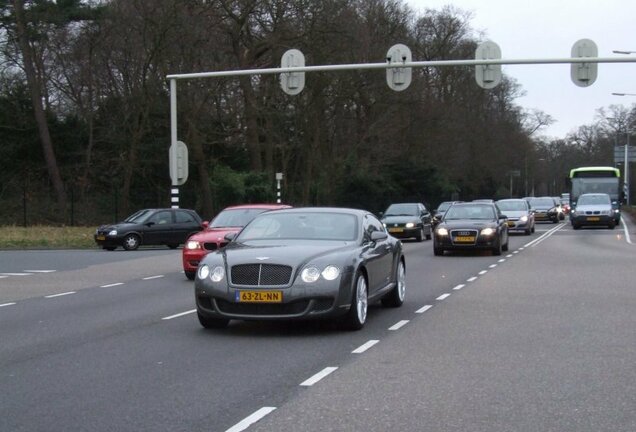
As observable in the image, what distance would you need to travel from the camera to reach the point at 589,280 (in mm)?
17234

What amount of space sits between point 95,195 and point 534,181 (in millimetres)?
85843

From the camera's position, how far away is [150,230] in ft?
102

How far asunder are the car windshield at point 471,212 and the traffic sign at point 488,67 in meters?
3.86

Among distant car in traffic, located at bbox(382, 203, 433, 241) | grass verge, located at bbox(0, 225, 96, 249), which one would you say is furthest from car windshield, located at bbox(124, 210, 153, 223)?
distant car in traffic, located at bbox(382, 203, 433, 241)

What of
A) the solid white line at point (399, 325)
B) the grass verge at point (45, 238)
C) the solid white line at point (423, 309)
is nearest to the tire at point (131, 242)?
the grass verge at point (45, 238)

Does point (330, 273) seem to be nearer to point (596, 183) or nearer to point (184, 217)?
point (184, 217)

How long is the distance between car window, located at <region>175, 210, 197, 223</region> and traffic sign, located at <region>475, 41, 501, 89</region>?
40.3 ft

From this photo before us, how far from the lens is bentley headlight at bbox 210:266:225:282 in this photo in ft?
33.6

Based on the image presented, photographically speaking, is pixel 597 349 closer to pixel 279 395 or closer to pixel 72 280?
pixel 279 395

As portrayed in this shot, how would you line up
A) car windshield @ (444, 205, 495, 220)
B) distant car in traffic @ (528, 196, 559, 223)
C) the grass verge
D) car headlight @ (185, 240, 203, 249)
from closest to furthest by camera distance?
car headlight @ (185, 240, 203, 249), car windshield @ (444, 205, 495, 220), the grass verge, distant car in traffic @ (528, 196, 559, 223)

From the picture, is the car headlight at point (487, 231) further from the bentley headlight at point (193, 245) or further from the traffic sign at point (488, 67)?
the bentley headlight at point (193, 245)

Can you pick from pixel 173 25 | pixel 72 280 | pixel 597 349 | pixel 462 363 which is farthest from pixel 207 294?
pixel 173 25

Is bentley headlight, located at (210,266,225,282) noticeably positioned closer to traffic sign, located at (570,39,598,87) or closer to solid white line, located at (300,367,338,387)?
solid white line, located at (300,367,338,387)

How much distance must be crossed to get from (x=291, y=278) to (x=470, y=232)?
15346 mm
